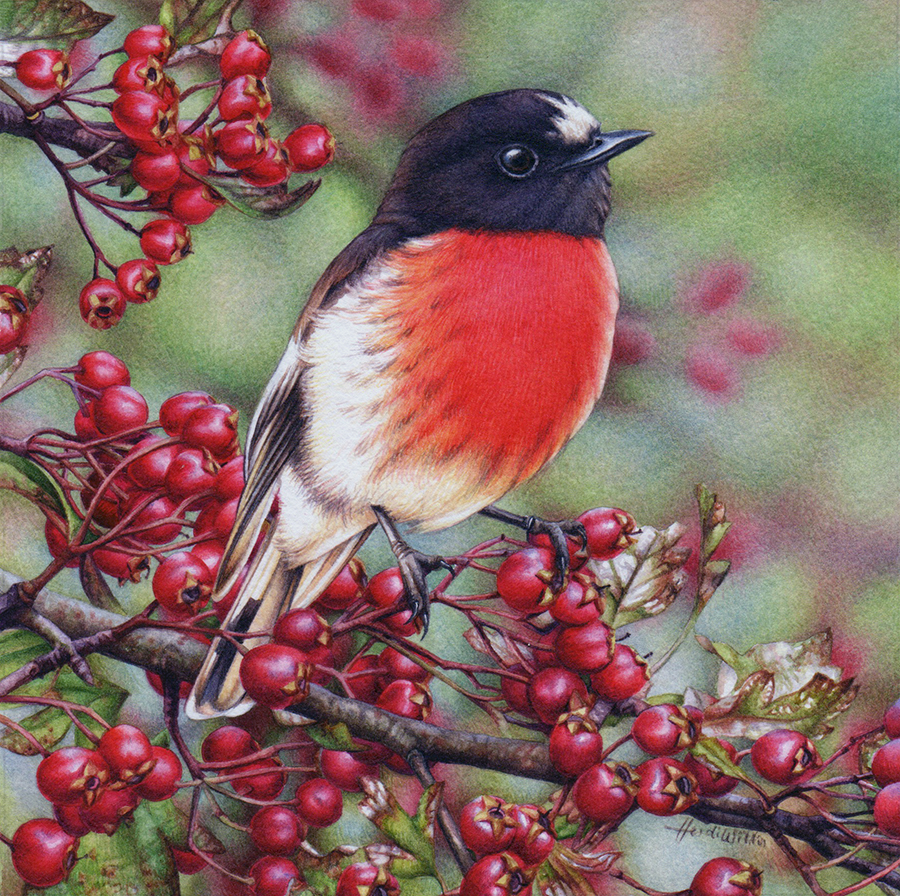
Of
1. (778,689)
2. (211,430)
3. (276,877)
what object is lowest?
(276,877)

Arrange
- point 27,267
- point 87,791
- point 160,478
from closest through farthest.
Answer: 1. point 87,791
2. point 160,478
3. point 27,267

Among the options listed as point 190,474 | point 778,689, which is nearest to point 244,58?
point 190,474

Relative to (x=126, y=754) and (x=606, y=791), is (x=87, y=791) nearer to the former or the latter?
(x=126, y=754)

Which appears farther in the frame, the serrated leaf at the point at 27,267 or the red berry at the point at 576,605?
the serrated leaf at the point at 27,267

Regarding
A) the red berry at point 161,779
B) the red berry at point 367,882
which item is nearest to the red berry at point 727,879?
the red berry at point 367,882

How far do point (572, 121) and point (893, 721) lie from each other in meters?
0.71

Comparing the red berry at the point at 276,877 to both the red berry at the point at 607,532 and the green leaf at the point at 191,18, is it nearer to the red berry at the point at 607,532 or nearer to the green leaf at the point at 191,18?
the red berry at the point at 607,532

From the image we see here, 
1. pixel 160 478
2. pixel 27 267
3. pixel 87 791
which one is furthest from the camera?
pixel 27 267

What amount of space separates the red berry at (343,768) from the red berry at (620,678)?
0.25 metres

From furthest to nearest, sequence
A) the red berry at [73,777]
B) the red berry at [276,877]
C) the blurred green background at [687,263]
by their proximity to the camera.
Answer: the blurred green background at [687,263] < the red berry at [276,877] < the red berry at [73,777]

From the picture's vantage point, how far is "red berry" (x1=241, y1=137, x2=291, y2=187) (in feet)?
3.08

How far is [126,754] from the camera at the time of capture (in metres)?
0.82

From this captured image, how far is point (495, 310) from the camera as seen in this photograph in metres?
0.95

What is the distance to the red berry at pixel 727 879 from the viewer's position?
2.89 feet
